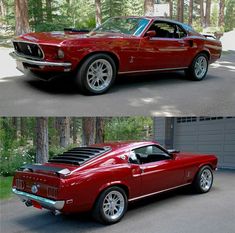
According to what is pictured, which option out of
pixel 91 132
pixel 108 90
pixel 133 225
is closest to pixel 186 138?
pixel 91 132

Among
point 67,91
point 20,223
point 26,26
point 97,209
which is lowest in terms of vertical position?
point 20,223

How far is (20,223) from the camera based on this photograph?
5484 mm

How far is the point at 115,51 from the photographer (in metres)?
6.17

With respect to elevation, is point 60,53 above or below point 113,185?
above

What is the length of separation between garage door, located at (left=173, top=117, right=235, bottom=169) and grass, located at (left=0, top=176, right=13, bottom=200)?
292 inches

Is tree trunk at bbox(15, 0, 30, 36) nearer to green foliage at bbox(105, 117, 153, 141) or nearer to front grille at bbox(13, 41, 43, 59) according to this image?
front grille at bbox(13, 41, 43, 59)

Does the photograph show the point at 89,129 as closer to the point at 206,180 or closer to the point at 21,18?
the point at 21,18

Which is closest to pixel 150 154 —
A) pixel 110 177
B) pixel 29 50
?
pixel 110 177

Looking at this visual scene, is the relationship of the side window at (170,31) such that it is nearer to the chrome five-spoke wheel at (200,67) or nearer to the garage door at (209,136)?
the chrome five-spoke wheel at (200,67)

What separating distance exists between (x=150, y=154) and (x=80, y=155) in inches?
64.7

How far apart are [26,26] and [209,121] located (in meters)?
8.28

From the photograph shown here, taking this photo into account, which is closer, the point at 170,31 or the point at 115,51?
the point at 115,51

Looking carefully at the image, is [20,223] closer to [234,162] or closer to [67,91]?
[67,91]

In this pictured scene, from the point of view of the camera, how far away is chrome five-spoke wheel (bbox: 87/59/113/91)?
5977mm
